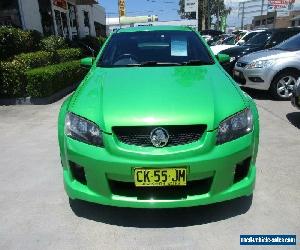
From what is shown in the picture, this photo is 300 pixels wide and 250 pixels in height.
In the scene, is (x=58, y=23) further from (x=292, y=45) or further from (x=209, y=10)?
(x=209, y=10)

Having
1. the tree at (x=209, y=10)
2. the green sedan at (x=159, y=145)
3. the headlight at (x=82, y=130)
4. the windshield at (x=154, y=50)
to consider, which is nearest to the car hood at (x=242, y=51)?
the windshield at (x=154, y=50)

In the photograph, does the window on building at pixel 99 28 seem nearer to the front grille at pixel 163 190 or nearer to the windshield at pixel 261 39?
the windshield at pixel 261 39

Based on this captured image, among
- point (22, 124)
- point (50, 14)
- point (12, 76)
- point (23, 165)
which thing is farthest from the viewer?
point (50, 14)

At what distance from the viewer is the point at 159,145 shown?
8.39 ft

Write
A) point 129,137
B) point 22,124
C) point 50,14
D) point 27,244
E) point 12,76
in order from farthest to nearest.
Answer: point 50,14, point 12,76, point 22,124, point 27,244, point 129,137

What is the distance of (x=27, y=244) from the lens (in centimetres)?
278

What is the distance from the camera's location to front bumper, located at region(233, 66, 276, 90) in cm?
748

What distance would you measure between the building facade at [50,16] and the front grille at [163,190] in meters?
12.3

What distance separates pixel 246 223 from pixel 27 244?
1.86 meters

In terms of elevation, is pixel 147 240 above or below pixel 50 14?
below

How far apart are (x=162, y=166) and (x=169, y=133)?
262mm

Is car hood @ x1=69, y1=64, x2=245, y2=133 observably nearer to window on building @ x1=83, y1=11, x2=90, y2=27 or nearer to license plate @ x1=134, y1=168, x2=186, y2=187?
license plate @ x1=134, y1=168, x2=186, y2=187

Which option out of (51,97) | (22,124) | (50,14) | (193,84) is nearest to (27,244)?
(193,84)

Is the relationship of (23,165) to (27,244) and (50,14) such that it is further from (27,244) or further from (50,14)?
(50,14)
